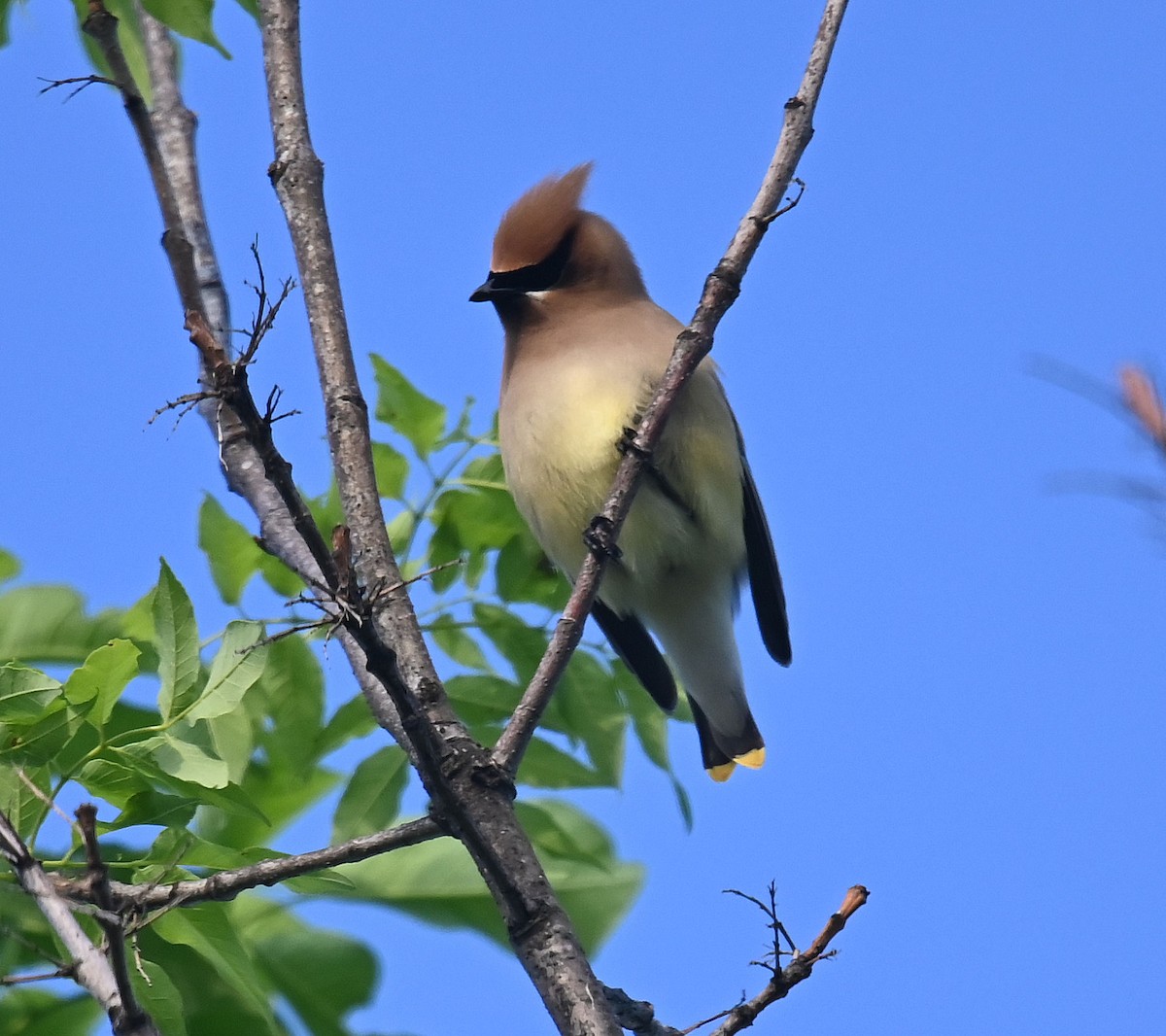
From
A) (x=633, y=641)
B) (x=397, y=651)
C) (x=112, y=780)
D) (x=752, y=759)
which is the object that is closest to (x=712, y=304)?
(x=397, y=651)

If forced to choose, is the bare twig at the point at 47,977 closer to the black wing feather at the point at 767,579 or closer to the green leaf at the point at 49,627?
the green leaf at the point at 49,627

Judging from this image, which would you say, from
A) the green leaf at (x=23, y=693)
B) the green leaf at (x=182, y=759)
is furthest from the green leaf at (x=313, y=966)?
the green leaf at (x=23, y=693)

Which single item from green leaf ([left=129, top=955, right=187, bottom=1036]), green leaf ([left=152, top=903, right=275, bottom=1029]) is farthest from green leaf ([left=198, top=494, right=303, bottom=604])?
green leaf ([left=129, top=955, right=187, bottom=1036])

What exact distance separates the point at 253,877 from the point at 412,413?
55.5 inches

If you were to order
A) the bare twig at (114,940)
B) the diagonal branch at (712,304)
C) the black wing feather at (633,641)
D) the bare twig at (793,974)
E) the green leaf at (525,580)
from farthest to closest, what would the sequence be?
the black wing feather at (633,641)
the green leaf at (525,580)
the diagonal branch at (712,304)
the bare twig at (793,974)
the bare twig at (114,940)

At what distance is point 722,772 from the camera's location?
476 cm

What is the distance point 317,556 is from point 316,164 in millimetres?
1530

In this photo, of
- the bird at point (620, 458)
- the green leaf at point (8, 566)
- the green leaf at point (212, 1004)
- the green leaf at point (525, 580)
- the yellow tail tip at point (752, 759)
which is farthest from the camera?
the yellow tail tip at point (752, 759)

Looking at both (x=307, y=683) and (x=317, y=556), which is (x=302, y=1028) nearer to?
(x=307, y=683)

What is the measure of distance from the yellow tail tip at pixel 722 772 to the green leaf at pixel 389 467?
5.89 ft

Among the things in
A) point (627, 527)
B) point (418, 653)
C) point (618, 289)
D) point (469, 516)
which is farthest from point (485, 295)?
point (418, 653)

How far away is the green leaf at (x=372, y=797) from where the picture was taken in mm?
2971

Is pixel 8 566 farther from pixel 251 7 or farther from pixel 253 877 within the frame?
pixel 251 7

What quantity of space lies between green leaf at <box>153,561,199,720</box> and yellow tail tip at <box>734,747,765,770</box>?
2.78 m
